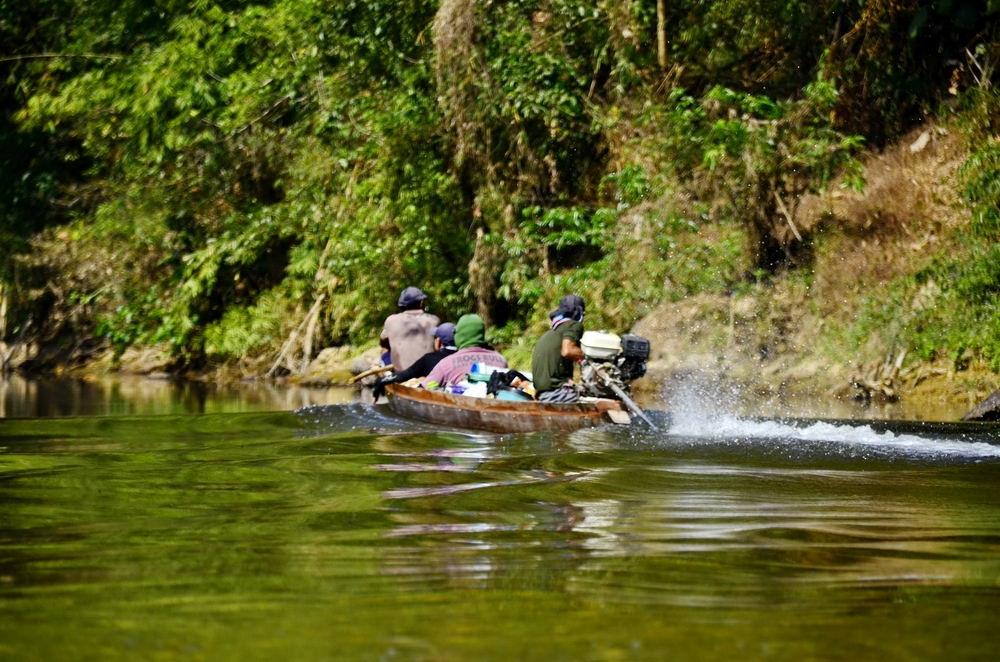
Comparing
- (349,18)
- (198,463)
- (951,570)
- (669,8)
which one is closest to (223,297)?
(349,18)

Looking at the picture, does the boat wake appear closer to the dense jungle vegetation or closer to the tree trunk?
the dense jungle vegetation

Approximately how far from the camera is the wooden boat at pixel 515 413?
1212 centimetres

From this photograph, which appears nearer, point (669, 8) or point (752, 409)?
point (752, 409)

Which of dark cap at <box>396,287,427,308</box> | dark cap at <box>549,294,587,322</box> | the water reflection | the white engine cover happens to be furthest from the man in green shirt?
the water reflection

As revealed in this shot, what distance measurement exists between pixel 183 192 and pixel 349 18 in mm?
4892

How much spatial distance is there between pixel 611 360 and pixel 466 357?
1.99 meters

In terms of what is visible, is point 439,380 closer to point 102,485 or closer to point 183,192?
point 102,485

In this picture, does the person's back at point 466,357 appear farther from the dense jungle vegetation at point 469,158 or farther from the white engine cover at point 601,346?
the dense jungle vegetation at point 469,158

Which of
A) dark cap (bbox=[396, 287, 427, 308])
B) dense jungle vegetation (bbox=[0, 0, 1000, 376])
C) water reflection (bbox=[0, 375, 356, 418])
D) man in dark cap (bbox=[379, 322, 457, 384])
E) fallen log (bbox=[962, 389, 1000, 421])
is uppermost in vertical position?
dense jungle vegetation (bbox=[0, 0, 1000, 376])

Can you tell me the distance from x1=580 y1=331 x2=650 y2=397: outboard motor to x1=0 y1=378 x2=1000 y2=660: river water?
1.05 meters

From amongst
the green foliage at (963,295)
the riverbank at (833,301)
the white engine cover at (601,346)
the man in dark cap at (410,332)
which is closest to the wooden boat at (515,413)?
the white engine cover at (601,346)

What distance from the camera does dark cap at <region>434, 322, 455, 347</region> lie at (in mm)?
14703

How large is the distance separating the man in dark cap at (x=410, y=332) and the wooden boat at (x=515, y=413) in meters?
1.94

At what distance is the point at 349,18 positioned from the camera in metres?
21.5
